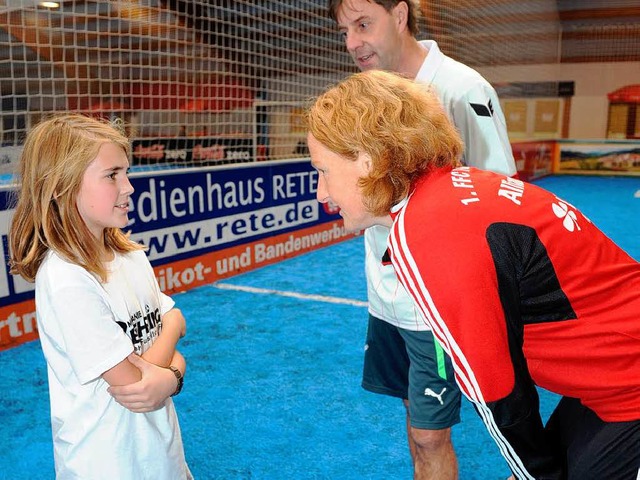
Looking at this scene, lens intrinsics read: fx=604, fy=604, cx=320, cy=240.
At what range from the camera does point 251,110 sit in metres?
6.31

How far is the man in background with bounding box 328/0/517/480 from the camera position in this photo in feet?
5.26

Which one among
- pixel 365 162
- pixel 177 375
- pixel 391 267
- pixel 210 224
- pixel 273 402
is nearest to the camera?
pixel 365 162

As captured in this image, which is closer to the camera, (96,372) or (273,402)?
(96,372)

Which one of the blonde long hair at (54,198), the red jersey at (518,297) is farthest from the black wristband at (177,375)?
the red jersey at (518,297)

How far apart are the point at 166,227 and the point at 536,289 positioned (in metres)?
3.55

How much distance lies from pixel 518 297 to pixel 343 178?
375mm

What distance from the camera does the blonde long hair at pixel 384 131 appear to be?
1.06m

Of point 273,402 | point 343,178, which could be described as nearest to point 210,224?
point 273,402

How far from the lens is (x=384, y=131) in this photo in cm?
105

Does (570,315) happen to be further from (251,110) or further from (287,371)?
(251,110)

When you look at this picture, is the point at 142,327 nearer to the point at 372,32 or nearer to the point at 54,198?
the point at 54,198

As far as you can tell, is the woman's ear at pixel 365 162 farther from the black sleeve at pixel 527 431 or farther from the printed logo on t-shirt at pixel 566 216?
the black sleeve at pixel 527 431

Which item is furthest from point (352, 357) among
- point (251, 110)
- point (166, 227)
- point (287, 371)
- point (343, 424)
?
point (251, 110)

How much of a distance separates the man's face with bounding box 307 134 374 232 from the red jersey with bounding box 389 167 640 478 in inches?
4.6
